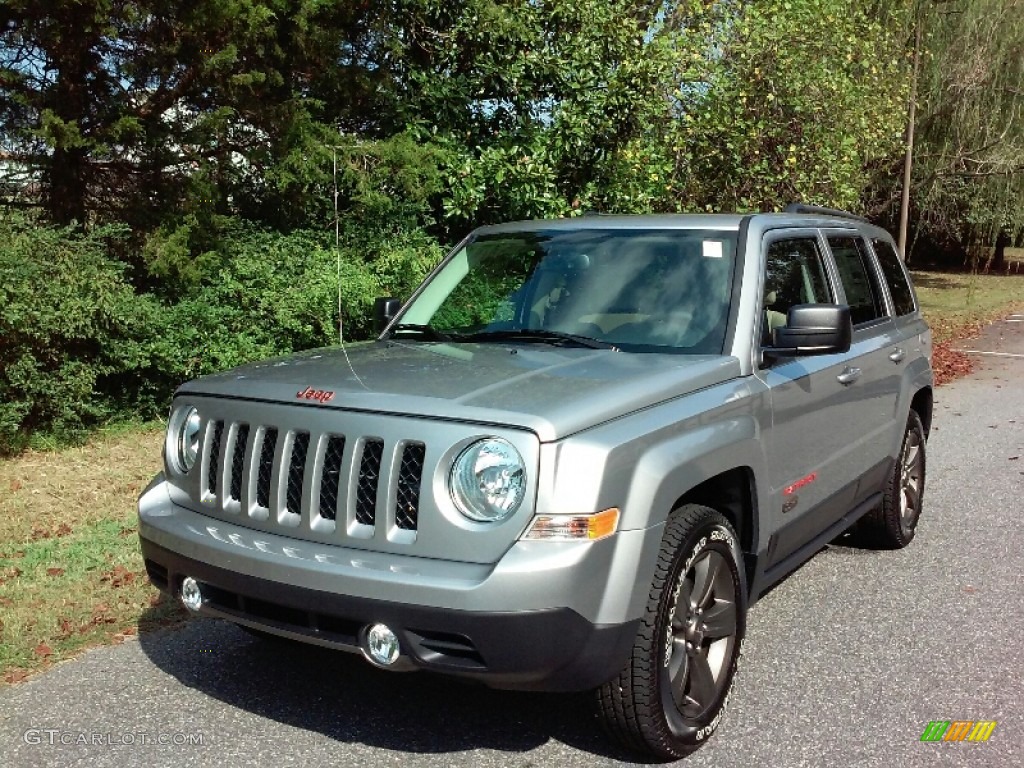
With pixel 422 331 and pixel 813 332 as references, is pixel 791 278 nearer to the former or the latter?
pixel 813 332

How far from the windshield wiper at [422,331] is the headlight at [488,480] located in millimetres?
1465

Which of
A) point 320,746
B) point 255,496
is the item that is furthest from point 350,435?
point 320,746

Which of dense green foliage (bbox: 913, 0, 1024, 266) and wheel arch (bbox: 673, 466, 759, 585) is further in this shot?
dense green foliage (bbox: 913, 0, 1024, 266)

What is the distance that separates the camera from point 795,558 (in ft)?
15.1

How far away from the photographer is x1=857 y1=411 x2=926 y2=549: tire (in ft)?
19.5

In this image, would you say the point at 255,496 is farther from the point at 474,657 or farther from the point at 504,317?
the point at 504,317

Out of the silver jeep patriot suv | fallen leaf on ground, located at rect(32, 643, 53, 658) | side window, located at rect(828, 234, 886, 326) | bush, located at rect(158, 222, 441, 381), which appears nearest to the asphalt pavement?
fallen leaf on ground, located at rect(32, 643, 53, 658)

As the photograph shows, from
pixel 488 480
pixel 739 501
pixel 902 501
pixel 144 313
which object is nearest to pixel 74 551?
pixel 144 313

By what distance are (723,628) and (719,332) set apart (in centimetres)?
114

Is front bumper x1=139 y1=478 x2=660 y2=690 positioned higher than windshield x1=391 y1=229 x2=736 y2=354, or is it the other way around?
windshield x1=391 y1=229 x2=736 y2=354

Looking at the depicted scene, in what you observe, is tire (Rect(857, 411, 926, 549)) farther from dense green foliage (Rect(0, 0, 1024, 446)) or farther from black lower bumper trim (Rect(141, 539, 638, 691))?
dense green foliage (Rect(0, 0, 1024, 446))

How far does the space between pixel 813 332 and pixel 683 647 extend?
135 cm

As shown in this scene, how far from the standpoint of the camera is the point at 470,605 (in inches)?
119

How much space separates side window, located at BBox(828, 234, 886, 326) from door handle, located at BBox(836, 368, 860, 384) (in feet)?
0.93
